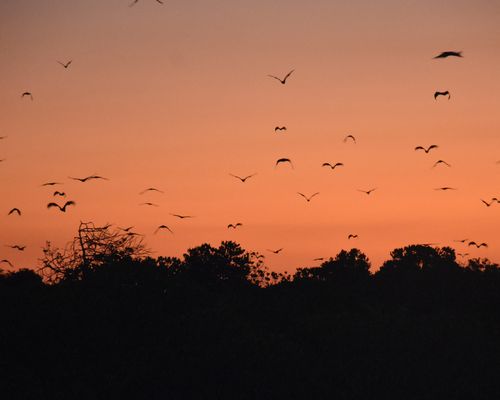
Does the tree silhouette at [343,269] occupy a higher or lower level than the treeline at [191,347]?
higher

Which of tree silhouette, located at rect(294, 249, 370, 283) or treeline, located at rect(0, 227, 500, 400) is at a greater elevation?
tree silhouette, located at rect(294, 249, 370, 283)

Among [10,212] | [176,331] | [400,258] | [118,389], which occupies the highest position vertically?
[400,258]

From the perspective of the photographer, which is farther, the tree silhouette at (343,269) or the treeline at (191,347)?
the tree silhouette at (343,269)

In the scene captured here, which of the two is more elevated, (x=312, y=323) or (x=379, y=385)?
(x=312, y=323)

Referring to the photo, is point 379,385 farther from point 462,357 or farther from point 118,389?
point 118,389

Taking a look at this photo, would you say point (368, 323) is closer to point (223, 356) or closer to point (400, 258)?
point (223, 356)

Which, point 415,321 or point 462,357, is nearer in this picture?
point 462,357

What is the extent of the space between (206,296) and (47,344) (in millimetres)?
19737

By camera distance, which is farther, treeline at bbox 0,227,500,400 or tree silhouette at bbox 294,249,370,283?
tree silhouette at bbox 294,249,370,283

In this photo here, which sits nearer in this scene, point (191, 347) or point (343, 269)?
point (191, 347)

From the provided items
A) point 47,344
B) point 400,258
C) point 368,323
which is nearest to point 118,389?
point 47,344

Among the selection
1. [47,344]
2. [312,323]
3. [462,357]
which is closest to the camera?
[47,344]

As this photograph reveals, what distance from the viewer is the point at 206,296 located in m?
73.4

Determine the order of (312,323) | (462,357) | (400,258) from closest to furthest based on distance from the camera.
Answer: (462,357) < (312,323) < (400,258)
